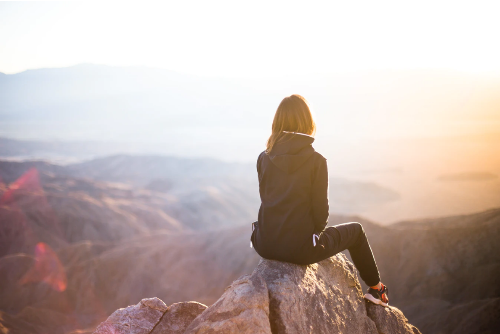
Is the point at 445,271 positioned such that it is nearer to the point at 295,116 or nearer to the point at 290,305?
the point at 290,305

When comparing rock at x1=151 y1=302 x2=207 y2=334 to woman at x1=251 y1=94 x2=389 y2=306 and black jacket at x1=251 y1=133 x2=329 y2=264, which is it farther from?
black jacket at x1=251 y1=133 x2=329 y2=264

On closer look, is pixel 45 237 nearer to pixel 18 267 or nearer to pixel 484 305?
pixel 18 267

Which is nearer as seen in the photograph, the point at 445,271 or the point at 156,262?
the point at 445,271

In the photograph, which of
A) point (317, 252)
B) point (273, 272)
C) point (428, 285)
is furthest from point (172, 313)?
point (428, 285)

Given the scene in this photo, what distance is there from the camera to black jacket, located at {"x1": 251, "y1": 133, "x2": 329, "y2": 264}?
3604mm

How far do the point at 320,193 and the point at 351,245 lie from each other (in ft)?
3.80

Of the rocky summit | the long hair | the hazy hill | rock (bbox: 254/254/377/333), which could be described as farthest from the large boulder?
the hazy hill

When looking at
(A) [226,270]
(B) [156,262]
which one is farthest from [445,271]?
(B) [156,262]

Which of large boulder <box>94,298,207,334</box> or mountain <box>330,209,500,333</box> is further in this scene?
mountain <box>330,209,500,333</box>

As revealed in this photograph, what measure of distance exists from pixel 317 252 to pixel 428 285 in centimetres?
1523

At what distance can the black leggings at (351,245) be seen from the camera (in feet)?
13.1

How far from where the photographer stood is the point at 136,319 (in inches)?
187

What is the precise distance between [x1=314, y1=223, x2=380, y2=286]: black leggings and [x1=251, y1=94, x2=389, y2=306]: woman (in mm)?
27

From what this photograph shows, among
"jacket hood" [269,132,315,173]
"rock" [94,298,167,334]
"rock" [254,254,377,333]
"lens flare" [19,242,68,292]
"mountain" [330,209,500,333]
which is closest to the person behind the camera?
"jacket hood" [269,132,315,173]
